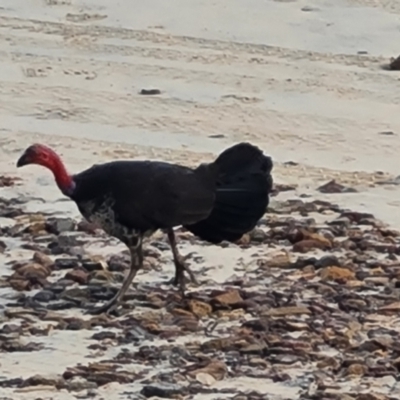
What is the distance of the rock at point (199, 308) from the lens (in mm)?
6773

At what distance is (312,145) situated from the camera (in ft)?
33.8

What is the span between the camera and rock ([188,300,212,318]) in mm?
6773

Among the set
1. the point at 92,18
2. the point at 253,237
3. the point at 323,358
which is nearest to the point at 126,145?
the point at 253,237

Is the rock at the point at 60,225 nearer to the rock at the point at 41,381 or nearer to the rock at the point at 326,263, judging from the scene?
the rock at the point at 326,263

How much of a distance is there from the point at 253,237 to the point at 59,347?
6.27 feet

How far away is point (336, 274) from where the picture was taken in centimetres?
734

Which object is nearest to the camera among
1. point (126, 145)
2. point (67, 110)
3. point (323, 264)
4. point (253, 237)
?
point (323, 264)

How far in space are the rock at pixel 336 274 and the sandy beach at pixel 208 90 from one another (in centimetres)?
44

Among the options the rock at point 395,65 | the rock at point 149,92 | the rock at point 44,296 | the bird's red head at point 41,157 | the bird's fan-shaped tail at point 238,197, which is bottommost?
the rock at point 44,296

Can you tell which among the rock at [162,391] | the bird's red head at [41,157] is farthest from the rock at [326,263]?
the rock at [162,391]

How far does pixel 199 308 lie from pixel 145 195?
54 cm

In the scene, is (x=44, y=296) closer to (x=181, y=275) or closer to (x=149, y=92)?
(x=181, y=275)

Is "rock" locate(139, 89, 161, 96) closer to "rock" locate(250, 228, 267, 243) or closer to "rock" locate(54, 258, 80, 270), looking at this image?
"rock" locate(250, 228, 267, 243)

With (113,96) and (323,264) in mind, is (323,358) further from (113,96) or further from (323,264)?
(113,96)
